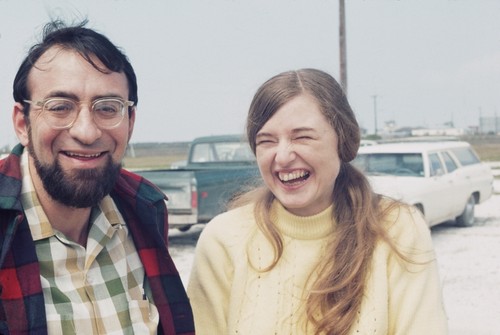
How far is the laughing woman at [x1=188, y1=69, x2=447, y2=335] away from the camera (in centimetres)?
239

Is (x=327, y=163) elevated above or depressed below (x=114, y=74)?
below

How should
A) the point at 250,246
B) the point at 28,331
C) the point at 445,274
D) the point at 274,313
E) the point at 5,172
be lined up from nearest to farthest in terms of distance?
the point at 28,331, the point at 5,172, the point at 274,313, the point at 250,246, the point at 445,274

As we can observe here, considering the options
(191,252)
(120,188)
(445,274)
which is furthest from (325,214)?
(191,252)

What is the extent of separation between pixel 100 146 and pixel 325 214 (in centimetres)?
95

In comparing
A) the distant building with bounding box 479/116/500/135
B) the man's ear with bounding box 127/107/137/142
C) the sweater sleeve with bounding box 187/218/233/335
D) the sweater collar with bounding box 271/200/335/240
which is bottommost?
the distant building with bounding box 479/116/500/135

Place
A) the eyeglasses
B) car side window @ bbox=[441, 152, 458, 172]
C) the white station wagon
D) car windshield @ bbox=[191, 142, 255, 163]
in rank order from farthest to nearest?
car windshield @ bbox=[191, 142, 255, 163] → car side window @ bbox=[441, 152, 458, 172] → the white station wagon → the eyeglasses

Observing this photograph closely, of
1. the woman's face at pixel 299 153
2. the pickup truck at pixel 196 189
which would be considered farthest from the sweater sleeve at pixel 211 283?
the pickup truck at pixel 196 189

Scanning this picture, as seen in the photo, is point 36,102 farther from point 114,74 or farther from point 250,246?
point 250,246

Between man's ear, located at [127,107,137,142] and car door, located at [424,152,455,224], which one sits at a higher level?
man's ear, located at [127,107,137,142]

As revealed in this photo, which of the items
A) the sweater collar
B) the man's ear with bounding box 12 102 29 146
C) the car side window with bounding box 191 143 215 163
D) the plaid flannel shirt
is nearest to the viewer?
the plaid flannel shirt

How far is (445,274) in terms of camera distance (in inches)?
305

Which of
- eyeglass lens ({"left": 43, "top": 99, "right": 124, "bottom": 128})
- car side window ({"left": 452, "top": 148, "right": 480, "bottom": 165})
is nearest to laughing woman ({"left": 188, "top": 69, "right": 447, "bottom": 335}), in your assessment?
eyeglass lens ({"left": 43, "top": 99, "right": 124, "bottom": 128})

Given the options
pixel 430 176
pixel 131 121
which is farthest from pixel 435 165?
pixel 131 121

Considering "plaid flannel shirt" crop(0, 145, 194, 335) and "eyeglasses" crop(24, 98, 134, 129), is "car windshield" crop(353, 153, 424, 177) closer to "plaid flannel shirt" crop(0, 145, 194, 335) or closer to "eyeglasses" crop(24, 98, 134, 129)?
"plaid flannel shirt" crop(0, 145, 194, 335)
